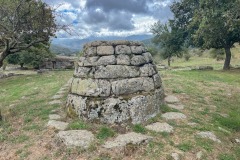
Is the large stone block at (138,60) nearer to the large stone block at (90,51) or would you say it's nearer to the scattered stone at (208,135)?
the large stone block at (90,51)

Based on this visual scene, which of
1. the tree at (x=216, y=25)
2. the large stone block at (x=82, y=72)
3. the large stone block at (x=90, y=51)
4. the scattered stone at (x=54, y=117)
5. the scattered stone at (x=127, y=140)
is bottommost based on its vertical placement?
the scattered stone at (x=127, y=140)

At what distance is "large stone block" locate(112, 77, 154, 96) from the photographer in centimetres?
788

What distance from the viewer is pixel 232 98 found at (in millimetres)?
12414

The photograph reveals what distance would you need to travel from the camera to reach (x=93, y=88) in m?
7.93

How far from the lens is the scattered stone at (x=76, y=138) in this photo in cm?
638

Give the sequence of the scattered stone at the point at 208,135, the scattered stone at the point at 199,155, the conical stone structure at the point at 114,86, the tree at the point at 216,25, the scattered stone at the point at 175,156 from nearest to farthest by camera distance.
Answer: the scattered stone at the point at 175,156
the scattered stone at the point at 199,155
the scattered stone at the point at 208,135
the conical stone structure at the point at 114,86
the tree at the point at 216,25

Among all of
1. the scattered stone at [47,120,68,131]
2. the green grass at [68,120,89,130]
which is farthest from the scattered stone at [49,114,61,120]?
the green grass at [68,120,89,130]

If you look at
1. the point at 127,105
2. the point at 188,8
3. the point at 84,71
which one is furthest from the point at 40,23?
the point at 188,8

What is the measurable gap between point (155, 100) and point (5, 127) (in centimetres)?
500

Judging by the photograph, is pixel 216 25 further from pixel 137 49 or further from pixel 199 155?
pixel 199 155

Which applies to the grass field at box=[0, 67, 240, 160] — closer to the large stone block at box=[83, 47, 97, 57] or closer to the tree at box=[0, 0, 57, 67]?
the large stone block at box=[83, 47, 97, 57]

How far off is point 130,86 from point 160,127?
5.21ft

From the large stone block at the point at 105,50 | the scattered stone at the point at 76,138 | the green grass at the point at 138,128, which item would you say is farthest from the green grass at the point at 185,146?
the large stone block at the point at 105,50

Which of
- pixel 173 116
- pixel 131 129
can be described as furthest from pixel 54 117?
pixel 173 116
